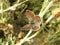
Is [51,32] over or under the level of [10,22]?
under

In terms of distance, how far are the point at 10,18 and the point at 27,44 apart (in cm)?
24

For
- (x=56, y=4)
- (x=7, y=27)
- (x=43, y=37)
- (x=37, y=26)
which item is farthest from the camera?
(x=56, y=4)

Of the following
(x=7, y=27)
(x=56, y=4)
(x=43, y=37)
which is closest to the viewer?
(x=7, y=27)

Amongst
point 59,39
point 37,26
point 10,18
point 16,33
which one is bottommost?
point 37,26

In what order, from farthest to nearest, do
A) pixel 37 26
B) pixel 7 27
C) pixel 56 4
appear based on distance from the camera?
pixel 56 4 < pixel 7 27 < pixel 37 26

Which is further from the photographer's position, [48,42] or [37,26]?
[48,42]

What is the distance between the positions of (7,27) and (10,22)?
91mm

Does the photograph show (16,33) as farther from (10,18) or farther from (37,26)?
(37,26)

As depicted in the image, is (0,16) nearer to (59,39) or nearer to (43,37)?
(43,37)

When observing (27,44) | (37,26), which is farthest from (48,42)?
(37,26)

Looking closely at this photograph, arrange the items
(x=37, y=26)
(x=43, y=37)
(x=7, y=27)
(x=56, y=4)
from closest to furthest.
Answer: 1. (x=37, y=26)
2. (x=7, y=27)
3. (x=43, y=37)
4. (x=56, y=4)

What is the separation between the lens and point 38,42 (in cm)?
132

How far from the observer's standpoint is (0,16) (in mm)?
1296

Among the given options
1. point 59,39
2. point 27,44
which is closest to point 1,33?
point 27,44
